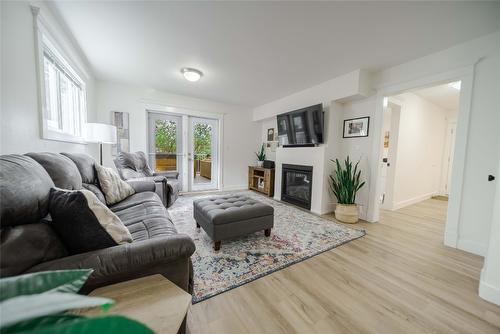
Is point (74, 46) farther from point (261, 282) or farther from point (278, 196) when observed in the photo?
point (278, 196)

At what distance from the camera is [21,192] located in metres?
0.79

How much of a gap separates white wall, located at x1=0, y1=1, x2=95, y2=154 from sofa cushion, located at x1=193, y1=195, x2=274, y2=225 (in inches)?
61.2

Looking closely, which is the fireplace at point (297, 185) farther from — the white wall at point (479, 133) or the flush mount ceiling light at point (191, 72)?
the flush mount ceiling light at point (191, 72)

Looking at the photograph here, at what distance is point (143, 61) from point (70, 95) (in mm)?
1134

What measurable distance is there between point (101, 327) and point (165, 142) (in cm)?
446

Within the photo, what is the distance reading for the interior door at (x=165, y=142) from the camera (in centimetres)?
415

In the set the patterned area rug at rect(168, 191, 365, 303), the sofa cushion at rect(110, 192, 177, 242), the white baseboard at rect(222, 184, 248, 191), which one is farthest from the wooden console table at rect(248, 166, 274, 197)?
the sofa cushion at rect(110, 192, 177, 242)

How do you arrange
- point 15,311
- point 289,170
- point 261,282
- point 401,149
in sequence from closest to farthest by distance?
point 15,311
point 261,282
point 401,149
point 289,170

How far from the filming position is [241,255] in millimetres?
1836

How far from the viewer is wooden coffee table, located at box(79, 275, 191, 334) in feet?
1.99

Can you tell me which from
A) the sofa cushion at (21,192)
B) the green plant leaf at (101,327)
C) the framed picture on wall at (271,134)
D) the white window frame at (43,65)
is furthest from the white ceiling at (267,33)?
the green plant leaf at (101,327)

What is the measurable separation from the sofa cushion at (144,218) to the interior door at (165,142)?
7.15 ft

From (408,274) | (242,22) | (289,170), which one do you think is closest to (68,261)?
(242,22)

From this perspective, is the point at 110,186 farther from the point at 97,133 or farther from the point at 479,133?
the point at 479,133
